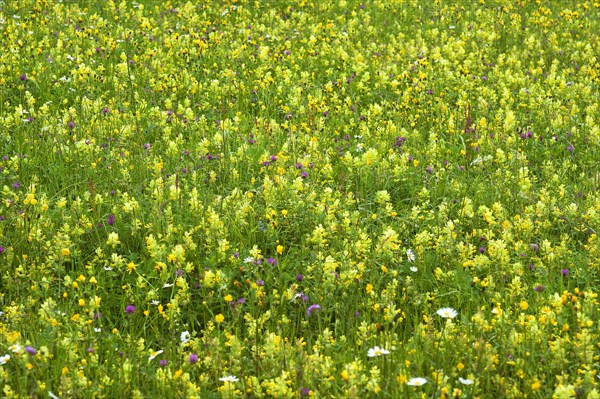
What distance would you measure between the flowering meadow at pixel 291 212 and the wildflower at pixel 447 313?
0.02 m

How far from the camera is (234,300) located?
4.69m

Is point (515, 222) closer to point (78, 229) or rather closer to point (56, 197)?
point (78, 229)

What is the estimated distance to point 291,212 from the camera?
5.34m

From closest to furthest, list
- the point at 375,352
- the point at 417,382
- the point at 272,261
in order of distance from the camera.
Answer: the point at 417,382
the point at 375,352
the point at 272,261

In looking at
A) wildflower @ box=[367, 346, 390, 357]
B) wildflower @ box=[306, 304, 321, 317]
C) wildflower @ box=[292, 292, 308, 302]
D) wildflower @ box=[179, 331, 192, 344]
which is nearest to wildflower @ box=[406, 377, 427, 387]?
wildflower @ box=[367, 346, 390, 357]

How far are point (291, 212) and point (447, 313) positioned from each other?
4.68ft

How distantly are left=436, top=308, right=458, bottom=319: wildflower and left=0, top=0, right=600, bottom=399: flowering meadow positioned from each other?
0.02 metres

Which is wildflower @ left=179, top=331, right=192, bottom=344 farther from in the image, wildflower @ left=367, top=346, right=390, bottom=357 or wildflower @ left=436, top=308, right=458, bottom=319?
wildflower @ left=436, top=308, right=458, bottom=319

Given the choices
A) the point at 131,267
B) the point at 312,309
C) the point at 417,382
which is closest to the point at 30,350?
the point at 131,267

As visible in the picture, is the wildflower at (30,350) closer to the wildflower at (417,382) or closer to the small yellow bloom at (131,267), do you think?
the small yellow bloom at (131,267)

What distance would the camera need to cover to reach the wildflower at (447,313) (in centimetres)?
424

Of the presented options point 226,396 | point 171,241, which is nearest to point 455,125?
point 171,241

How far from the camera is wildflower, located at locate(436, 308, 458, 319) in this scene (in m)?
4.24

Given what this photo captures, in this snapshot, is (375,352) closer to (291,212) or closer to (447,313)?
(447,313)
